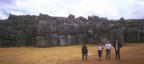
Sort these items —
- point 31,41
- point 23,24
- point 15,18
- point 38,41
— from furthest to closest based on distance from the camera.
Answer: point 15,18, point 23,24, point 31,41, point 38,41

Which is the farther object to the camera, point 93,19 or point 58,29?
point 93,19

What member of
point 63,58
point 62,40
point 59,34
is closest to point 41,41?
point 62,40

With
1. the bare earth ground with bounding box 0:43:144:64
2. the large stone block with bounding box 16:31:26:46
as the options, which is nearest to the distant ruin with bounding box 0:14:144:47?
the large stone block with bounding box 16:31:26:46

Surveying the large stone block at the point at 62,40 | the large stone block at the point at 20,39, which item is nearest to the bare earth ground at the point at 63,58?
the large stone block at the point at 62,40

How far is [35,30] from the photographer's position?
4872 centimetres

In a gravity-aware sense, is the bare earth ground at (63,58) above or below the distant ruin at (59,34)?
below

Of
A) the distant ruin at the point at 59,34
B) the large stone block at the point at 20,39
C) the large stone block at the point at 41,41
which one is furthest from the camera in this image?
the large stone block at the point at 20,39

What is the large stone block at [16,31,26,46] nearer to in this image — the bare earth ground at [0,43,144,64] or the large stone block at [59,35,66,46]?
the large stone block at [59,35,66,46]

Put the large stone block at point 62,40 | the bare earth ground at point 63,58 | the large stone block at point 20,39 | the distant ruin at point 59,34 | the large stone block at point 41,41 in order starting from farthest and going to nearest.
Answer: the large stone block at point 20,39
the large stone block at point 62,40
the distant ruin at point 59,34
the large stone block at point 41,41
the bare earth ground at point 63,58

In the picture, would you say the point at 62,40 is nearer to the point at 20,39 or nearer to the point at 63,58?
the point at 20,39

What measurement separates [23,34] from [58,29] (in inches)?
286

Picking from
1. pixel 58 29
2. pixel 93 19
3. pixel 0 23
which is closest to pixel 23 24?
pixel 0 23

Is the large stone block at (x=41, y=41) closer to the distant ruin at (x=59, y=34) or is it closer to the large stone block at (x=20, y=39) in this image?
the distant ruin at (x=59, y=34)

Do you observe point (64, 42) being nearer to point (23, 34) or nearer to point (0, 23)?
point (23, 34)
